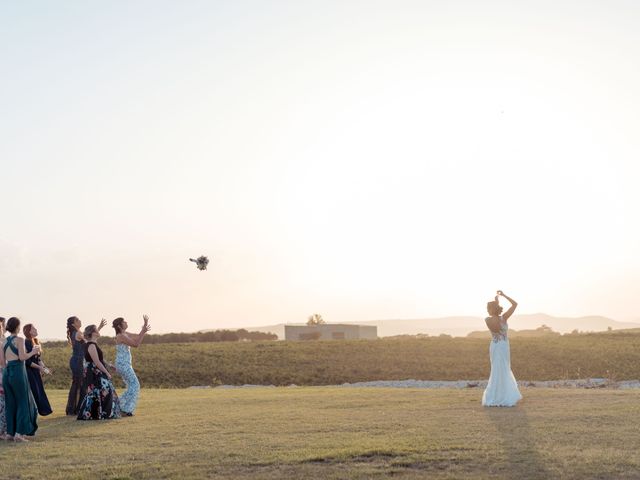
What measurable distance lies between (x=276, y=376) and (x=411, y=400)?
3540 cm

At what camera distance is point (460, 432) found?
1977 centimetres

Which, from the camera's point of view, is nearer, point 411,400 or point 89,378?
point 89,378

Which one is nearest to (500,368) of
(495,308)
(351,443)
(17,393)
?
(495,308)

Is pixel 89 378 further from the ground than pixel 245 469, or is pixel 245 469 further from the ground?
pixel 89 378

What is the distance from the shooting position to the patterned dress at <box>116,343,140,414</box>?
2559 cm

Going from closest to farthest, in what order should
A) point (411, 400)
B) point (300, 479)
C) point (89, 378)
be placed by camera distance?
point (300, 479)
point (89, 378)
point (411, 400)

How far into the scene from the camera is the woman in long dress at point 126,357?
2492 cm

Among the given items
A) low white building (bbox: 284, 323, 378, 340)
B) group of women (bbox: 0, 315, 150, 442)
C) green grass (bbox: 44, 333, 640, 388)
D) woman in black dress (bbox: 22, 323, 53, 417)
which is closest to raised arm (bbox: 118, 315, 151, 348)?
group of women (bbox: 0, 315, 150, 442)

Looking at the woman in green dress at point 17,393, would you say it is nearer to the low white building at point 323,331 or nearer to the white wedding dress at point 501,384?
the white wedding dress at point 501,384

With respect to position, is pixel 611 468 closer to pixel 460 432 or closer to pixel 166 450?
pixel 460 432

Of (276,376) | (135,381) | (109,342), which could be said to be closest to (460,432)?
(135,381)

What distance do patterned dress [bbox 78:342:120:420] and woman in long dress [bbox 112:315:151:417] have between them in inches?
30.4

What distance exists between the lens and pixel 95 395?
2477 centimetres

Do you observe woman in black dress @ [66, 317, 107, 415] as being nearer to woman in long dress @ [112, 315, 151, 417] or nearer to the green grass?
woman in long dress @ [112, 315, 151, 417]
